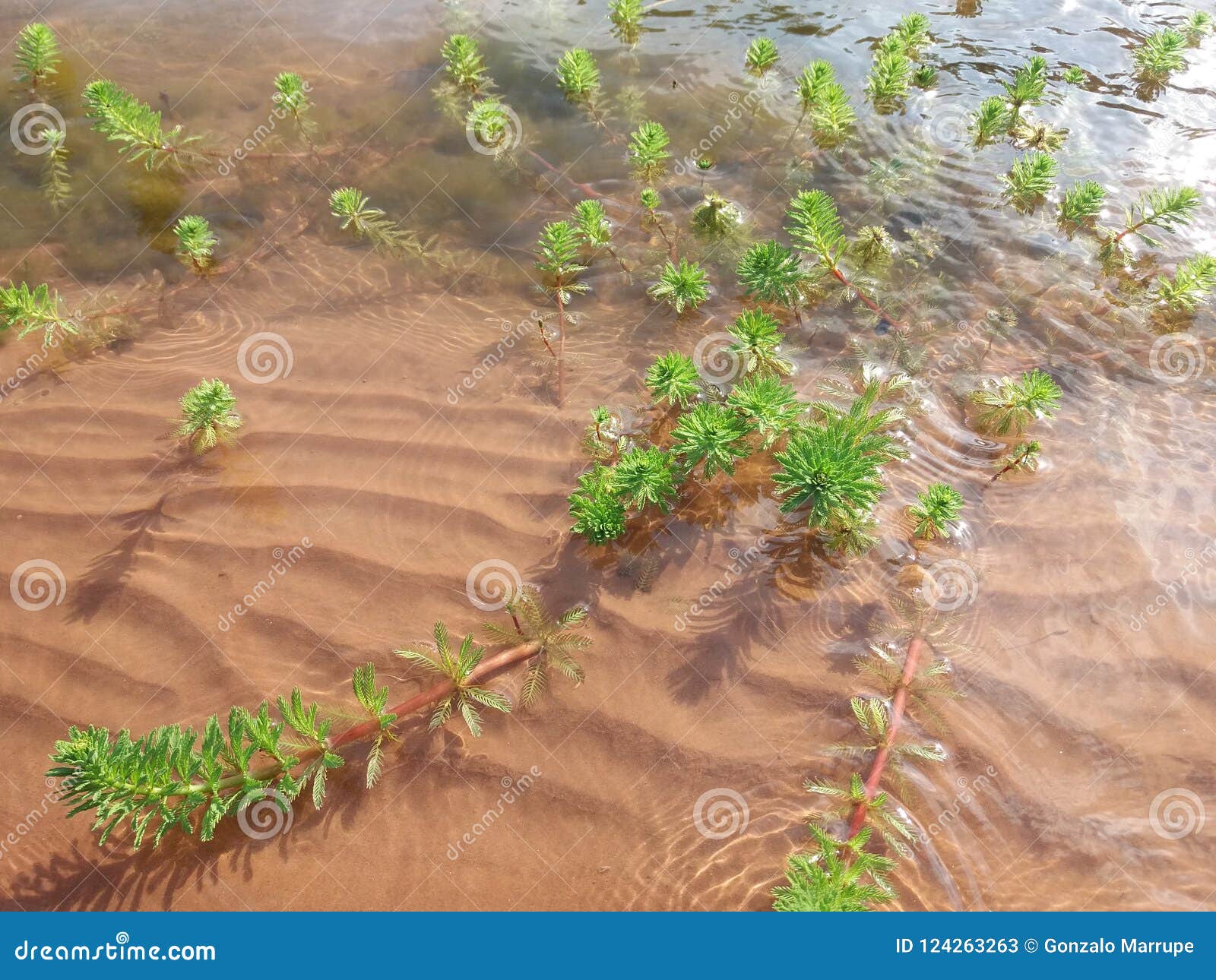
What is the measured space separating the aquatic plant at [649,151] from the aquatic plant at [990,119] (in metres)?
2.90

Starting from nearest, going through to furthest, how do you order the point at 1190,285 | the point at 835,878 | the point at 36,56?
1. the point at 835,878
2. the point at 1190,285
3. the point at 36,56

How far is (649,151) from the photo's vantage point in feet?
20.7

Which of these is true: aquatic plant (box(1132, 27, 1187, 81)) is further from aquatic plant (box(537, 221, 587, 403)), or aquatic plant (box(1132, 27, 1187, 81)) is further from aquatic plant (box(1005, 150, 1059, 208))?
aquatic plant (box(537, 221, 587, 403))

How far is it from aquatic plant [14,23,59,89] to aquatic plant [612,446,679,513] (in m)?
7.79

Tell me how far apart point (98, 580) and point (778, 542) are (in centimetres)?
447

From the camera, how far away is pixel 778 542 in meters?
4.61

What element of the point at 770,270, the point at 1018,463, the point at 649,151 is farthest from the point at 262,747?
the point at 649,151

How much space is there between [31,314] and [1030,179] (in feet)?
26.8

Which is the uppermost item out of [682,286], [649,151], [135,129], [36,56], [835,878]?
[36,56]

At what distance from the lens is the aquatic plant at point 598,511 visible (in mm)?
4336

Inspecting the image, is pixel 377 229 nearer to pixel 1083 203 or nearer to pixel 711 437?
pixel 711 437

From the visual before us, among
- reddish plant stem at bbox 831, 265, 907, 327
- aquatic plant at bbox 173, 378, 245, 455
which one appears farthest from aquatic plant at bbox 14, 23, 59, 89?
reddish plant stem at bbox 831, 265, 907, 327

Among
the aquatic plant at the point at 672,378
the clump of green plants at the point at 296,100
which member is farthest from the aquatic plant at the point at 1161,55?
the clump of green plants at the point at 296,100

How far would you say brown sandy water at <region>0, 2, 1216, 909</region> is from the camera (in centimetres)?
382
